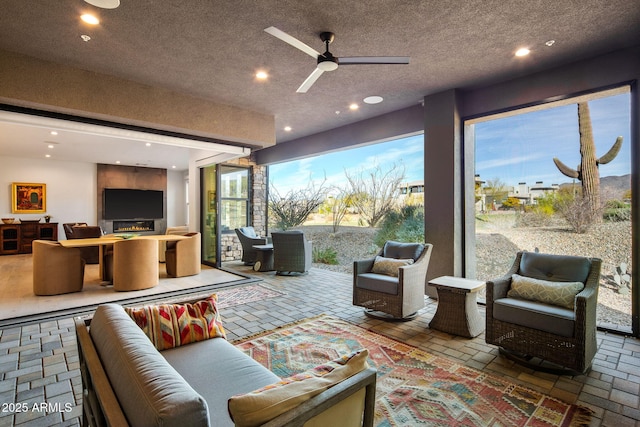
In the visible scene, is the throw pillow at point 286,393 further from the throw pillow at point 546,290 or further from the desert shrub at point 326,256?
the desert shrub at point 326,256

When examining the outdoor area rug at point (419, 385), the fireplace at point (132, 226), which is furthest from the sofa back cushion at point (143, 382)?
the fireplace at point (132, 226)

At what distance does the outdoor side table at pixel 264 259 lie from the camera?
6656mm

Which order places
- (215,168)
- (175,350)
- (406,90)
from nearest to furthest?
(175,350) → (406,90) → (215,168)

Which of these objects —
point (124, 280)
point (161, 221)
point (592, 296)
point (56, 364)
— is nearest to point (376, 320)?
point (592, 296)

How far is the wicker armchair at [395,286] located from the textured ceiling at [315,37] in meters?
2.22

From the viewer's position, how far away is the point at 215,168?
6965mm

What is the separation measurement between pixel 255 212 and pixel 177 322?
6.39 metres

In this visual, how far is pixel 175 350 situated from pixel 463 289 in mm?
2588

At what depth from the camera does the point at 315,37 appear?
10.2 feet

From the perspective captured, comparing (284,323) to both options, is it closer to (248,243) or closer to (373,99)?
(373,99)

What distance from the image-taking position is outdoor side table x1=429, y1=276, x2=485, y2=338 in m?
3.23

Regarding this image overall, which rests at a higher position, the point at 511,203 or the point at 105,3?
the point at 105,3

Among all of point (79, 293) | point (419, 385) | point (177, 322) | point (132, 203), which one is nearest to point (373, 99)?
point (419, 385)

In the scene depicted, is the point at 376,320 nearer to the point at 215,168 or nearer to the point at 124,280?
the point at 124,280
